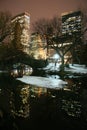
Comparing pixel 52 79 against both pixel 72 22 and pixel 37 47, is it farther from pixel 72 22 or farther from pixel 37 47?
pixel 37 47

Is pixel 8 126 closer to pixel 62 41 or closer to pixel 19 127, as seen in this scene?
pixel 19 127

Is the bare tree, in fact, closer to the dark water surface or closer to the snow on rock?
the snow on rock

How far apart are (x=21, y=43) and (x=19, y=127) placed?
7.94 metres

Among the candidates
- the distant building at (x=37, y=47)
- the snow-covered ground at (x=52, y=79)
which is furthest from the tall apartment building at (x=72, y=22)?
the snow-covered ground at (x=52, y=79)

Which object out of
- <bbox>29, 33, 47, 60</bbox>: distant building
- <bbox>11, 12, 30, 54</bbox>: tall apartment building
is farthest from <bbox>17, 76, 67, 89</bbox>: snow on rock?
<bbox>11, 12, 30, 54</bbox>: tall apartment building

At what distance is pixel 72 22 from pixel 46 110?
18.1 ft

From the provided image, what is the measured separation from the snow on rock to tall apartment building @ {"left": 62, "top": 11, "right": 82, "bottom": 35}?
9.45 feet

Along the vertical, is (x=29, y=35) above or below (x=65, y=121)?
above

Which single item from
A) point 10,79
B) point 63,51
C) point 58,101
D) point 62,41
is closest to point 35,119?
point 58,101

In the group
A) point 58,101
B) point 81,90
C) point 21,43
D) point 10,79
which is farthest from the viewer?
point 21,43

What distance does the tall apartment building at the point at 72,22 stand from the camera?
9086 mm

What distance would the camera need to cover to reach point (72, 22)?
359 inches

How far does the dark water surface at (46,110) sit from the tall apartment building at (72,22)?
3.65 metres

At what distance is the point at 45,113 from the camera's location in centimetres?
459
